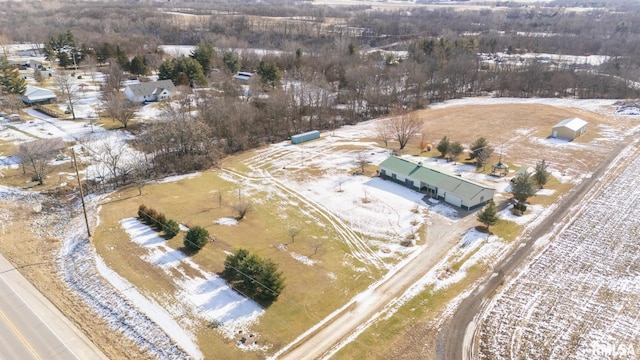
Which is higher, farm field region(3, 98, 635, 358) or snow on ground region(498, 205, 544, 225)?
snow on ground region(498, 205, 544, 225)

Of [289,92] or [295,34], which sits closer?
[289,92]

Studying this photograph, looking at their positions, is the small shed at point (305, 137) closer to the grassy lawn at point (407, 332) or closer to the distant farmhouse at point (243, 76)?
the distant farmhouse at point (243, 76)

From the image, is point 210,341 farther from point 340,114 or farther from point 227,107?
point 340,114

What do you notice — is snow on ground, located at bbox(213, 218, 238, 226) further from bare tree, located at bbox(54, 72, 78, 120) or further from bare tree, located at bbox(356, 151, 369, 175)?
bare tree, located at bbox(54, 72, 78, 120)

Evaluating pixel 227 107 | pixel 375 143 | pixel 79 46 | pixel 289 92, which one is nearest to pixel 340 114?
pixel 289 92

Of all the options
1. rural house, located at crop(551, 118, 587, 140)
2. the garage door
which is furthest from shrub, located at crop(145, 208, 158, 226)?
rural house, located at crop(551, 118, 587, 140)

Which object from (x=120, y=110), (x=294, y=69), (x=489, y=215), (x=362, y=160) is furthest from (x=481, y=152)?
(x=294, y=69)

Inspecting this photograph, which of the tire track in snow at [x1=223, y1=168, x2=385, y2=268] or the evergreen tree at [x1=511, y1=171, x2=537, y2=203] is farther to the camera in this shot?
the evergreen tree at [x1=511, y1=171, x2=537, y2=203]
